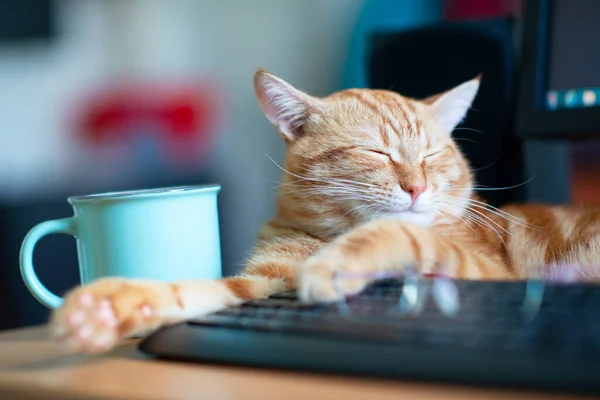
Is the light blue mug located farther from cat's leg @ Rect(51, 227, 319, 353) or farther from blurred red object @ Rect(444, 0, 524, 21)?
blurred red object @ Rect(444, 0, 524, 21)

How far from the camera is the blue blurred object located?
6.03 feet

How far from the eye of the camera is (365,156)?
969 millimetres

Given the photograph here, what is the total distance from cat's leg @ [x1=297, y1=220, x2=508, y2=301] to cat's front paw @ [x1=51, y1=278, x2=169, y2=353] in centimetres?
17

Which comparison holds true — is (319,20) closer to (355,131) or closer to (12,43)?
(12,43)

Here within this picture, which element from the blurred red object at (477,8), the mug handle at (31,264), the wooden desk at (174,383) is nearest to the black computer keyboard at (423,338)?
the wooden desk at (174,383)

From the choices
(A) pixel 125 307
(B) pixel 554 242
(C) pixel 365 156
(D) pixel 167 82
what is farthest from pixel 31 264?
(D) pixel 167 82

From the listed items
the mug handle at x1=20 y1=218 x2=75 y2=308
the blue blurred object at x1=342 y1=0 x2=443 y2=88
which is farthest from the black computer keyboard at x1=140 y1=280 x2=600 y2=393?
the blue blurred object at x1=342 y1=0 x2=443 y2=88

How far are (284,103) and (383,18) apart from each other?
0.96 m

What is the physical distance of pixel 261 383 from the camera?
49cm

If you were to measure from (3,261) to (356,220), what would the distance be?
117 centimetres

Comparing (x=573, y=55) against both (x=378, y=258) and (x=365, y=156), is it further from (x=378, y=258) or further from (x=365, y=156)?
(x=378, y=258)

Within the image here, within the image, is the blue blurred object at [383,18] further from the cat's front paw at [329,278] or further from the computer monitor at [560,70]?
the cat's front paw at [329,278]

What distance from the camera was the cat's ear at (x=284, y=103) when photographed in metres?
0.99

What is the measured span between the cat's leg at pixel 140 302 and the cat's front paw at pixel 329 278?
0.16 m
